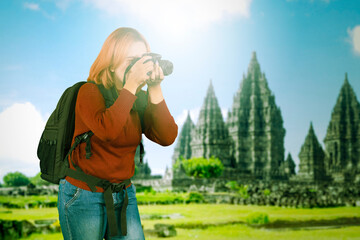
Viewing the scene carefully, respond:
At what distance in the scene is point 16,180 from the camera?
30.2 meters

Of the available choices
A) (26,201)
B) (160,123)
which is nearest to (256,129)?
(26,201)

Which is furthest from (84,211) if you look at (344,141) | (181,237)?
(344,141)

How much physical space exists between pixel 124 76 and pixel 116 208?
60 cm

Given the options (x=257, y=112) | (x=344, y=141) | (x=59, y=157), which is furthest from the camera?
(x=257, y=112)

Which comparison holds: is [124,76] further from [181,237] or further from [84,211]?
[181,237]

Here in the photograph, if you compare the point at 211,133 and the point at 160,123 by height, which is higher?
the point at 211,133

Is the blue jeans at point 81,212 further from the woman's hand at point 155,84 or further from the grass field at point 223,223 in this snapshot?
the grass field at point 223,223

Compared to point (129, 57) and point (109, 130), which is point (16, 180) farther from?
point (109, 130)

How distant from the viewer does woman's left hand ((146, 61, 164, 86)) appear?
5.42ft

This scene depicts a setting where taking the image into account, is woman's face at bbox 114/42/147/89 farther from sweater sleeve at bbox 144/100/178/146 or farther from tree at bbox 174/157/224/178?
tree at bbox 174/157/224/178

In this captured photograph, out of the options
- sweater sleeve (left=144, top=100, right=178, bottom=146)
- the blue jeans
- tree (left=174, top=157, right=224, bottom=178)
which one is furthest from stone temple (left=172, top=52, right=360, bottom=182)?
the blue jeans

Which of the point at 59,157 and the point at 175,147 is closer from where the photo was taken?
the point at 59,157

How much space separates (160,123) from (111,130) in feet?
1.02

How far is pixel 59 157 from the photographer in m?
1.67
